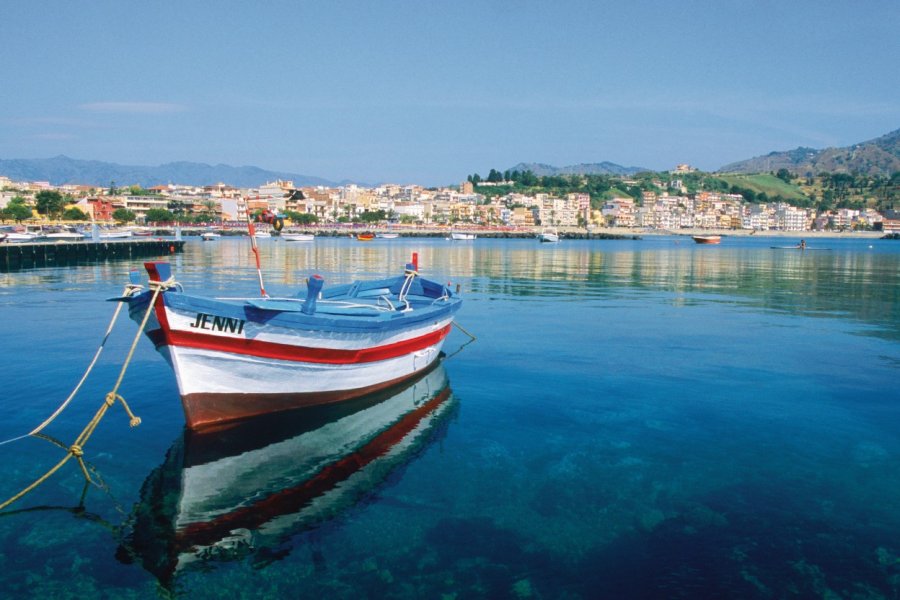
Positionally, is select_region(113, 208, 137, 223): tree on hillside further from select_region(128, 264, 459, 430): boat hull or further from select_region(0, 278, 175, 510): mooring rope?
select_region(0, 278, 175, 510): mooring rope

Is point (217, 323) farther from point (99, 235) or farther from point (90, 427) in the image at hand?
point (99, 235)

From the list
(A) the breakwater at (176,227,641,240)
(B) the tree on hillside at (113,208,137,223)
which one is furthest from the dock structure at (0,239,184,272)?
A: (A) the breakwater at (176,227,641,240)

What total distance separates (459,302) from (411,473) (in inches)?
344

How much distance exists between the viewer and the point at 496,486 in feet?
32.3

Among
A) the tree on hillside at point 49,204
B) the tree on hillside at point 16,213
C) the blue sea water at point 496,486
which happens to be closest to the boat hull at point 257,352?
the blue sea water at point 496,486

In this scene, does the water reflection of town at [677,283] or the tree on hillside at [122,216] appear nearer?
the water reflection of town at [677,283]

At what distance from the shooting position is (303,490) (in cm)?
976

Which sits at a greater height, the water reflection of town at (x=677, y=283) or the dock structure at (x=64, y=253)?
the dock structure at (x=64, y=253)

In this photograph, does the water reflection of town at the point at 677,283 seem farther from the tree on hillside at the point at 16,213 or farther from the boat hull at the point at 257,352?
the tree on hillside at the point at 16,213

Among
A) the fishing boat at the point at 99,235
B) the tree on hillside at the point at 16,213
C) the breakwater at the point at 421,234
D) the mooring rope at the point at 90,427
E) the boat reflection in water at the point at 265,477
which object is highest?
the tree on hillside at the point at 16,213

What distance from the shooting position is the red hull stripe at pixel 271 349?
437 inches

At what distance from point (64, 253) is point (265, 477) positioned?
60.4 metres

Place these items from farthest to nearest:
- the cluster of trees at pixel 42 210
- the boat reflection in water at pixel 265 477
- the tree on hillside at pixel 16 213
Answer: the cluster of trees at pixel 42 210 < the tree on hillside at pixel 16 213 < the boat reflection in water at pixel 265 477

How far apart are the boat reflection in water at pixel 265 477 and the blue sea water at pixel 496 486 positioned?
42mm
